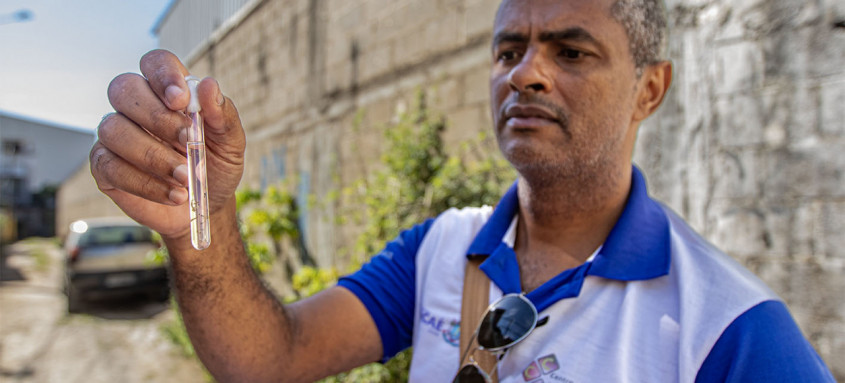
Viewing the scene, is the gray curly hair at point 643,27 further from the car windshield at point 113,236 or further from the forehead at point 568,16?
the car windshield at point 113,236

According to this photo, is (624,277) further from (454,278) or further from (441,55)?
(441,55)

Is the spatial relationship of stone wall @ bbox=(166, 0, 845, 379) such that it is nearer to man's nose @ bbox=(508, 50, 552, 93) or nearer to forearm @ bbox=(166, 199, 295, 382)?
man's nose @ bbox=(508, 50, 552, 93)

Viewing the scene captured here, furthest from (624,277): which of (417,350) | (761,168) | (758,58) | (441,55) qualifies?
(441,55)

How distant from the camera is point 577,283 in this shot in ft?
3.63

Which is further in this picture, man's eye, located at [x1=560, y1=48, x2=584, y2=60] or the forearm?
man's eye, located at [x1=560, y1=48, x2=584, y2=60]

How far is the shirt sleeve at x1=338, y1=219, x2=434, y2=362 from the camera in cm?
139

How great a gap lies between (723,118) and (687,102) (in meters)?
0.18

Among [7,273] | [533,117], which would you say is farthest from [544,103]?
[7,273]

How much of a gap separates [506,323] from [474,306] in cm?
11

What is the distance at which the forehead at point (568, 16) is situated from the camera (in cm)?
121

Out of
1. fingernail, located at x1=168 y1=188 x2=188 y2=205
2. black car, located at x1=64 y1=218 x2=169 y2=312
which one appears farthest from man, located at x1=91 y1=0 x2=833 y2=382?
black car, located at x1=64 y1=218 x2=169 y2=312

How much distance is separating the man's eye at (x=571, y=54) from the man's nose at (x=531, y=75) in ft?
0.16

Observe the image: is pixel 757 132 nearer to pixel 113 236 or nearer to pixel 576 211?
pixel 576 211

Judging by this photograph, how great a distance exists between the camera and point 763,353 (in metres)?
0.84
